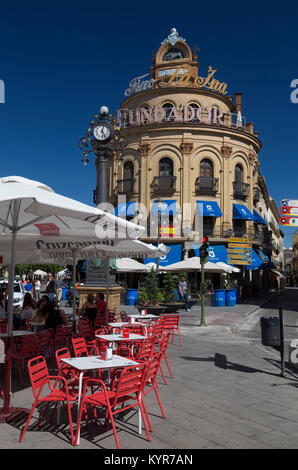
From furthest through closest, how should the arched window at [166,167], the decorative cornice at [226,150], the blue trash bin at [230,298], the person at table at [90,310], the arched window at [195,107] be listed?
the arched window at [166,167]
the decorative cornice at [226,150]
the arched window at [195,107]
the blue trash bin at [230,298]
the person at table at [90,310]

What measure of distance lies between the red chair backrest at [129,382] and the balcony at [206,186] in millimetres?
29382

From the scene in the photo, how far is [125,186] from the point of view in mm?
35094

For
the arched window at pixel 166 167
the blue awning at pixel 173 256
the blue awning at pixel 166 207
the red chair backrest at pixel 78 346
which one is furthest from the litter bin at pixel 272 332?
the arched window at pixel 166 167

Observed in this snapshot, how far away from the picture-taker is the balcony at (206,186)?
33375 mm

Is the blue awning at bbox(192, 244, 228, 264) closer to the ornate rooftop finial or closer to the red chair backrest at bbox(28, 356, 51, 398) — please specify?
the ornate rooftop finial

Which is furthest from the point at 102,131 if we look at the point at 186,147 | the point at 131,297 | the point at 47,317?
the point at 186,147

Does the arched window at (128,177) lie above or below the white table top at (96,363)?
above

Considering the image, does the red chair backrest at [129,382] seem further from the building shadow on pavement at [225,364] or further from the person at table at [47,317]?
the person at table at [47,317]

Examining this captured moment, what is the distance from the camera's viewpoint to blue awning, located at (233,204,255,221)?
3352 centimetres

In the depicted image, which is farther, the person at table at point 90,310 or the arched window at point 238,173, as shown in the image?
the arched window at point 238,173

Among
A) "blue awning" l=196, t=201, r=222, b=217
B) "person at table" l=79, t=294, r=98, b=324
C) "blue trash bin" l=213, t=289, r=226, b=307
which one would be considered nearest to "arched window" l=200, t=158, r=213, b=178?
"blue awning" l=196, t=201, r=222, b=217

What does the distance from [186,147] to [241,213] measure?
7110 millimetres

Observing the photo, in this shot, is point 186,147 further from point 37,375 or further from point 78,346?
point 37,375

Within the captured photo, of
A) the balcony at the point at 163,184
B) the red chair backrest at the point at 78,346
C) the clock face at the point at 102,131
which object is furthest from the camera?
the balcony at the point at 163,184
